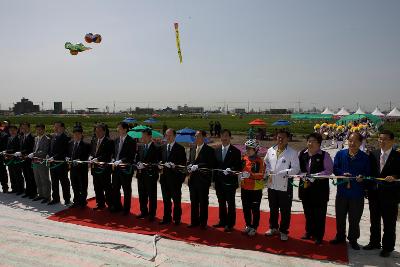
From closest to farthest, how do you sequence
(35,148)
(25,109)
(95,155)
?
1. (95,155)
2. (35,148)
3. (25,109)

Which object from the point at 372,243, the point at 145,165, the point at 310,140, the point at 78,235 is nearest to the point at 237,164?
the point at 310,140

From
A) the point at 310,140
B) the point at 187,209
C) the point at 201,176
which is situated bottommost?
the point at 187,209

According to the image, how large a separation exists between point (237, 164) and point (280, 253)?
66.8 inches

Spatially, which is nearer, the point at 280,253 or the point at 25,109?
the point at 280,253

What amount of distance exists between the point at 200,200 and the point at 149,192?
1121 mm

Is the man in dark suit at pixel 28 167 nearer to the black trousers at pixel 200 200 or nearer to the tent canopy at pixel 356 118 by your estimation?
the black trousers at pixel 200 200

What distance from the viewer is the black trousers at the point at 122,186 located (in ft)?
23.5

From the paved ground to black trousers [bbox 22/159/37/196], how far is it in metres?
2.02

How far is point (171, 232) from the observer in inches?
243

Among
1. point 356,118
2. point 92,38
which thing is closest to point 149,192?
point 92,38

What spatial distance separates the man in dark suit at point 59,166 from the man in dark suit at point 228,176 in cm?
384

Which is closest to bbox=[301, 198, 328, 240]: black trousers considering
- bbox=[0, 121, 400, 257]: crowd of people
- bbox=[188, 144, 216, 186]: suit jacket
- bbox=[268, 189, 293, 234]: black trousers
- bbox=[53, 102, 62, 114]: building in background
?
bbox=[0, 121, 400, 257]: crowd of people

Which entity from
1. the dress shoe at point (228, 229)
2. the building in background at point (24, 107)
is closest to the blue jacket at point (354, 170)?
the dress shoe at point (228, 229)

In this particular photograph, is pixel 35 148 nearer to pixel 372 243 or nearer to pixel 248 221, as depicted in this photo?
pixel 248 221
